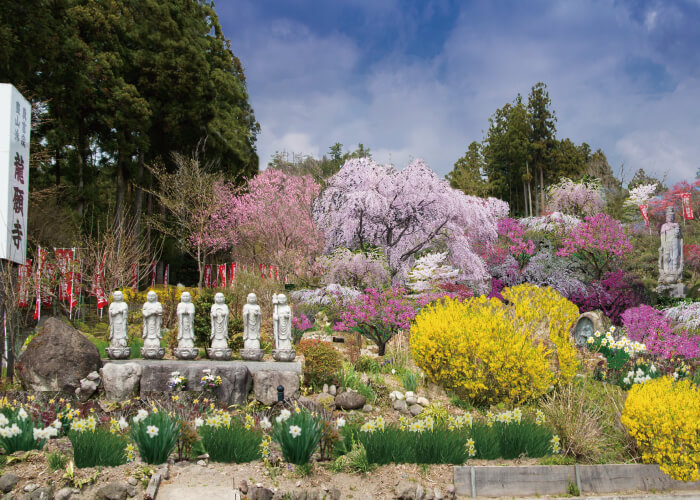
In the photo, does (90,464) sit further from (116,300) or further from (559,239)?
(559,239)

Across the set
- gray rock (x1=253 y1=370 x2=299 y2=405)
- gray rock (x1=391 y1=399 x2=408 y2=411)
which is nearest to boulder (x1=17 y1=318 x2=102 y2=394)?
gray rock (x1=253 y1=370 x2=299 y2=405)

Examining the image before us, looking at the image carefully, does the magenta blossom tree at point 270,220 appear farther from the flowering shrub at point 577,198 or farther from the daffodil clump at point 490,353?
the daffodil clump at point 490,353

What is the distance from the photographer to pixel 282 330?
8.49 meters

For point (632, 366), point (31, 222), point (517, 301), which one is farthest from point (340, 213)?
point (31, 222)

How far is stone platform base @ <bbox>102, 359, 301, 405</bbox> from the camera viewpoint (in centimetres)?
764

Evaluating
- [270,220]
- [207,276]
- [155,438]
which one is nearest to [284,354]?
[155,438]

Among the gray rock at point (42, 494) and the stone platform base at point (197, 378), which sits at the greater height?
the stone platform base at point (197, 378)

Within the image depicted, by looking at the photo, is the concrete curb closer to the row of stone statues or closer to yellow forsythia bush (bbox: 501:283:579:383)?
yellow forsythia bush (bbox: 501:283:579:383)

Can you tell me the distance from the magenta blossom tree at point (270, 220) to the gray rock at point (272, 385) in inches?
412

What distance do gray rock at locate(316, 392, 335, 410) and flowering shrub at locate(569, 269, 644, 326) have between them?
1091cm

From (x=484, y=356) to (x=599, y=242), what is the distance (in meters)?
10.0

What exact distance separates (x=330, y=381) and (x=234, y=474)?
3155 millimetres

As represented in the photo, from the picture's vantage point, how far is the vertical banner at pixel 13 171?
7.52 meters

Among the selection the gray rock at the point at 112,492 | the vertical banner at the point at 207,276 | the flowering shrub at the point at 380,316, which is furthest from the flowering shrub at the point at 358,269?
the vertical banner at the point at 207,276
